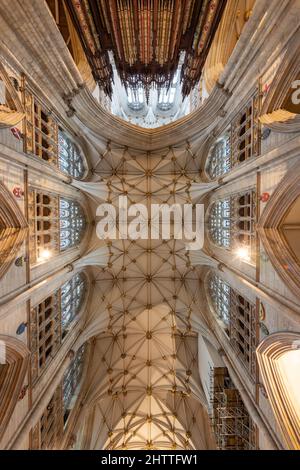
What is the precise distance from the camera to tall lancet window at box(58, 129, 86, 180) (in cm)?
1174

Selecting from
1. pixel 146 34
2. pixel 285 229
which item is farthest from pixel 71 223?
pixel 146 34

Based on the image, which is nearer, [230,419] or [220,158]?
[230,419]

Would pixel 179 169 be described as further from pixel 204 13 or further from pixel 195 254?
pixel 204 13

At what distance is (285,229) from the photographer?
7812 millimetres

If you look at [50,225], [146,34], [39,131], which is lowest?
[50,225]

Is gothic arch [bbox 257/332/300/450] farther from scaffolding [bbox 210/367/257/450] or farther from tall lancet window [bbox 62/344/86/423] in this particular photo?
tall lancet window [bbox 62/344/86/423]

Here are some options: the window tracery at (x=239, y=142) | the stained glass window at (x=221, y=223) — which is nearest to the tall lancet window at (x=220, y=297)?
the stained glass window at (x=221, y=223)

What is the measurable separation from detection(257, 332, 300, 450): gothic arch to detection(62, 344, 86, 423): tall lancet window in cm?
952

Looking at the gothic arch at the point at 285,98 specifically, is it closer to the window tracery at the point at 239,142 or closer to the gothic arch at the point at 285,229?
the window tracery at the point at 239,142

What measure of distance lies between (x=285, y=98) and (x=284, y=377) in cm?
766

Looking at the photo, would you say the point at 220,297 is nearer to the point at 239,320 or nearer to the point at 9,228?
the point at 239,320

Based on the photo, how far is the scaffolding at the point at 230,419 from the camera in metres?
9.32

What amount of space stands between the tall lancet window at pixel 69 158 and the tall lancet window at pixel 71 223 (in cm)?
162

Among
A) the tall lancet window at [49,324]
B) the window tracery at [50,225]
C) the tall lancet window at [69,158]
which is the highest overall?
the tall lancet window at [69,158]
